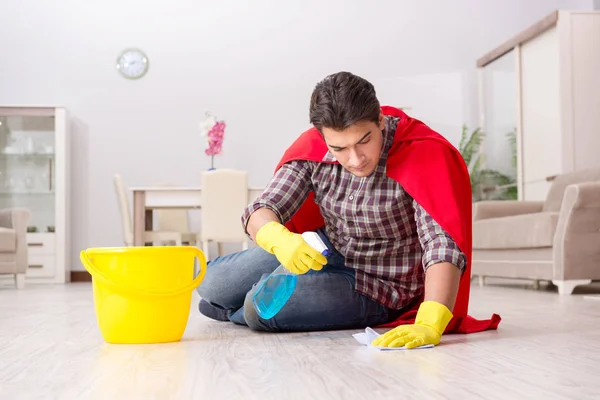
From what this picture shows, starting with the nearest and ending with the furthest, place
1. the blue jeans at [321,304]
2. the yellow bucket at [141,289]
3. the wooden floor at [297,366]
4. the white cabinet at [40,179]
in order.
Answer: the wooden floor at [297,366] < the yellow bucket at [141,289] < the blue jeans at [321,304] < the white cabinet at [40,179]

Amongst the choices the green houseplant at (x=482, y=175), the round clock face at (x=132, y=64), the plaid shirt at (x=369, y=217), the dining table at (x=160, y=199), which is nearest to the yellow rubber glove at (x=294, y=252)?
the plaid shirt at (x=369, y=217)

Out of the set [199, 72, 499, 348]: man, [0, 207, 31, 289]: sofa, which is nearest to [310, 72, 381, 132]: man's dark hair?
[199, 72, 499, 348]: man

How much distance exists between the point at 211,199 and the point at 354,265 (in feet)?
11.0

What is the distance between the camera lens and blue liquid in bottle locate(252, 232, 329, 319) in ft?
6.72

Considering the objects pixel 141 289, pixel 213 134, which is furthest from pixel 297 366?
pixel 213 134

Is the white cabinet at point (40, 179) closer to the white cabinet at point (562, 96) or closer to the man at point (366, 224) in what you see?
the white cabinet at point (562, 96)

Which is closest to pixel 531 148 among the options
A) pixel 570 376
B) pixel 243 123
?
pixel 243 123

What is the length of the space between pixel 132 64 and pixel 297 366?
5636 millimetres

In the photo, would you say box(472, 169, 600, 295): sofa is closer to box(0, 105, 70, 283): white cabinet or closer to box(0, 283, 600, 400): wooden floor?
box(0, 283, 600, 400): wooden floor

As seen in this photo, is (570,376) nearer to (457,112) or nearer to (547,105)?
(547,105)

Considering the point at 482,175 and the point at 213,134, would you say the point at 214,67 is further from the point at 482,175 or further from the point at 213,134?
the point at 482,175

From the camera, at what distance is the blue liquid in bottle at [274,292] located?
6.72 ft

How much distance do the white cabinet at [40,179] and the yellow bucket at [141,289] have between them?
4595mm

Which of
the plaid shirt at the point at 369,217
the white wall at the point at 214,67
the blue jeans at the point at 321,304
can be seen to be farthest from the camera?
the white wall at the point at 214,67
